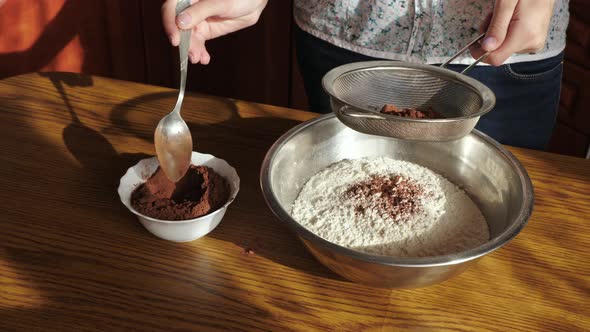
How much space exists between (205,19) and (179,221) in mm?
427

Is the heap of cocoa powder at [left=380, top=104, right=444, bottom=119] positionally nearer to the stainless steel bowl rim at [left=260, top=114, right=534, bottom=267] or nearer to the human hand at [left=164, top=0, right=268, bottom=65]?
the stainless steel bowl rim at [left=260, top=114, right=534, bottom=267]

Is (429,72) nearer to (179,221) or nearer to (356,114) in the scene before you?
(356,114)

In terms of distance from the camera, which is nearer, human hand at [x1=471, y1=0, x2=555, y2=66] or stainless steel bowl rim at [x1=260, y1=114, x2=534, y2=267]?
stainless steel bowl rim at [x1=260, y1=114, x2=534, y2=267]

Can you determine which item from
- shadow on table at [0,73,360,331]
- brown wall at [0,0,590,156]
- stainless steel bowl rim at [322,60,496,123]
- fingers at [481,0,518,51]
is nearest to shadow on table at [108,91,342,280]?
shadow on table at [0,73,360,331]

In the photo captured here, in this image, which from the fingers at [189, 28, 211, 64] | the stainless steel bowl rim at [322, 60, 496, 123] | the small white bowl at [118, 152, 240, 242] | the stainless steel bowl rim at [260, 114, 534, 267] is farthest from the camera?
the fingers at [189, 28, 211, 64]

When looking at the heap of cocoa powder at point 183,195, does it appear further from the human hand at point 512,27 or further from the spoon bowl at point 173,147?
the human hand at point 512,27

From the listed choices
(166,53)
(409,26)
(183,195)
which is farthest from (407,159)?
(166,53)

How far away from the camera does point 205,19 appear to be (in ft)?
3.32

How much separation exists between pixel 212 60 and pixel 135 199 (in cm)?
143

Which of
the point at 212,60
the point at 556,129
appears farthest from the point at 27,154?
the point at 556,129

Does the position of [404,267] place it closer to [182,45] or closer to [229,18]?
[182,45]

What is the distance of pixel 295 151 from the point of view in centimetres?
92

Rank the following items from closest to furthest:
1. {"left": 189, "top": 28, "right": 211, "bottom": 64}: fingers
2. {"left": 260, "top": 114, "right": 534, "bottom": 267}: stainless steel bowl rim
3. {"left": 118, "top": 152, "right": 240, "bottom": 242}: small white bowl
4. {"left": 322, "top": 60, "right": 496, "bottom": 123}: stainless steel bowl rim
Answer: {"left": 260, "top": 114, "right": 534, "bottom": 267}: stainless steel bowl rim
{"left": 118, "top": 152, "right": 240, "bottom": 242}: small white bowl
{"left": 322, "top": 60, "right": 496, "bottom": 123}: stainless steel bowl rim
{"left": 189, "top": 28, "right": 211, "bottom": 64}: fingers

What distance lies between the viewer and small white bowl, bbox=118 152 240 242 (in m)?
0.80
